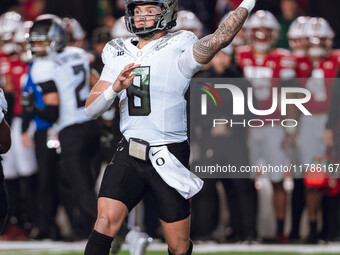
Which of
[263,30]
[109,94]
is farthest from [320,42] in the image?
[109,94]

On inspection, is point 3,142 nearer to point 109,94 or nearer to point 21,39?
point 109,94

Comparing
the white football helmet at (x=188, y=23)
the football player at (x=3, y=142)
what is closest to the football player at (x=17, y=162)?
the white football helmet at (x=188, y=23)

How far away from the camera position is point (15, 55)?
10656 millimetres

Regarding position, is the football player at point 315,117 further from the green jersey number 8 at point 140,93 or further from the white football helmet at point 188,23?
the green jersey number 8 at point 140,93

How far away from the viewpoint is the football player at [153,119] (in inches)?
231

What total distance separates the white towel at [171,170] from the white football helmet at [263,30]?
3.98m

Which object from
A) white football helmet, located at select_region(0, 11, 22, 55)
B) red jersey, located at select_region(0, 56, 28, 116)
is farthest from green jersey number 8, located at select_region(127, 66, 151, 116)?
white football helmet, located at select_region(0, 11, 22, 55)

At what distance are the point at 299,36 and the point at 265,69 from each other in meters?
0.57

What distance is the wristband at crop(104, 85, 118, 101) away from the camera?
580 centimetres

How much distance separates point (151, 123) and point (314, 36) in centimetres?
409

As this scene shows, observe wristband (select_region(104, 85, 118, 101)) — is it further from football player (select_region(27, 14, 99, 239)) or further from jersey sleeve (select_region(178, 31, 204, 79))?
football player (select_region(27, 14, 99, 239))

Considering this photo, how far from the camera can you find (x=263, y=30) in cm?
988


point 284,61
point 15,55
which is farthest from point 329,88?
point 15,55

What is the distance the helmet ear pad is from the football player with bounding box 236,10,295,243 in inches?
120
